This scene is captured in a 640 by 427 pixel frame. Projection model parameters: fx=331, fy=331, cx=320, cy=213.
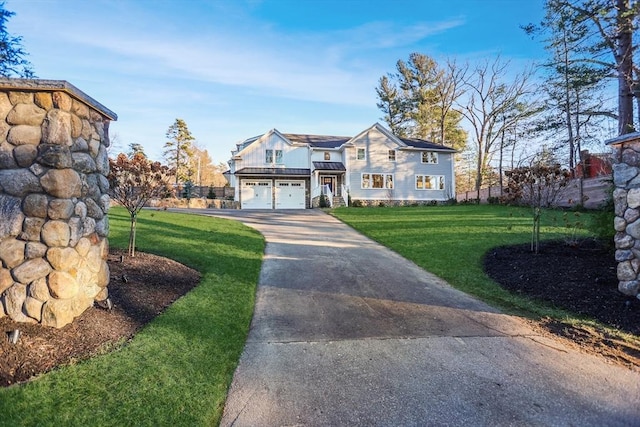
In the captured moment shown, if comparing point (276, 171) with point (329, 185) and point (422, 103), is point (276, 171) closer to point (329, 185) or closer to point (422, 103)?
point (329, 185)

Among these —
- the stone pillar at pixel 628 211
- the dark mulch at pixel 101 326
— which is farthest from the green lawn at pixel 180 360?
the stone pillar at pixel 628 211

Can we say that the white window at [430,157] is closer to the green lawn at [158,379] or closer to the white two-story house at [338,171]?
the white two-story house at [338,171]

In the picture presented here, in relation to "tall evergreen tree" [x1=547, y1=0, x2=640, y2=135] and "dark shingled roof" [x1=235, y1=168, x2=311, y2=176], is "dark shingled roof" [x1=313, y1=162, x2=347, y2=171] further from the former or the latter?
"tall evergreen tree" [x1=547, y1=0, x2=640, y2=135]

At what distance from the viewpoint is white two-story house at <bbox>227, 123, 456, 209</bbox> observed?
24859 millimetres

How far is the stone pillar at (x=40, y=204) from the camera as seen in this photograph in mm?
3043

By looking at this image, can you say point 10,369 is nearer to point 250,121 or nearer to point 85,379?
point 85,379

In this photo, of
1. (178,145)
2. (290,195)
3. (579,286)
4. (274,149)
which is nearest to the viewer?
(579,286)

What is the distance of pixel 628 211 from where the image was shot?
4434mm

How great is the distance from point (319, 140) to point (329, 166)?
451cm

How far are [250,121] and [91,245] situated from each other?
99.8 feet

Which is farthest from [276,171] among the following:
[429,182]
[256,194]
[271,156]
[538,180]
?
[538,180]

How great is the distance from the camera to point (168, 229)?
32.6ft

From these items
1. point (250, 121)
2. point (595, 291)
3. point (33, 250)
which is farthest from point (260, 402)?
point (250, 121)

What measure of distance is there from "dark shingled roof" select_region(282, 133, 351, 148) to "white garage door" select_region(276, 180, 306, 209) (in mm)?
3724
